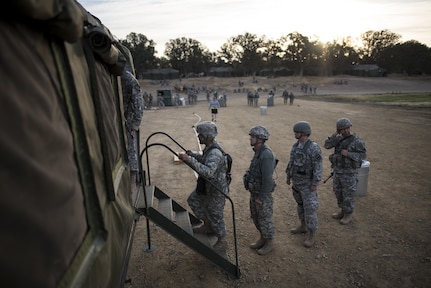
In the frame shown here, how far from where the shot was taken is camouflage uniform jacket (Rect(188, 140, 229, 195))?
4.12 meters

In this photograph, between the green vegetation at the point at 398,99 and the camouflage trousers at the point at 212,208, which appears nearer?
the camouflage trousers at the point at 212,208

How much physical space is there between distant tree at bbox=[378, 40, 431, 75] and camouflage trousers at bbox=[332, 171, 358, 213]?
90.5m

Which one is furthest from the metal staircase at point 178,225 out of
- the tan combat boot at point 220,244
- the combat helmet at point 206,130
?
the combat helmet at point 206,130

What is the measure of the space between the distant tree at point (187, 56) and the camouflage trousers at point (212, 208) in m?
87.0

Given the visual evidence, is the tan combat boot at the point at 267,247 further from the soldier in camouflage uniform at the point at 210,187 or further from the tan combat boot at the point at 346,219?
the tan combat boot at the point at 346,219

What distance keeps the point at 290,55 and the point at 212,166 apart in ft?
290

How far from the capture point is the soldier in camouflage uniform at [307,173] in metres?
4.99

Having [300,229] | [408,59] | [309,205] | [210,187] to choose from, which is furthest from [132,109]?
[408,59]

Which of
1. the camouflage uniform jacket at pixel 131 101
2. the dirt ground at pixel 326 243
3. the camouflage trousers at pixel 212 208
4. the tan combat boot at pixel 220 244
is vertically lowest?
the dirt ground at pixel 326 243

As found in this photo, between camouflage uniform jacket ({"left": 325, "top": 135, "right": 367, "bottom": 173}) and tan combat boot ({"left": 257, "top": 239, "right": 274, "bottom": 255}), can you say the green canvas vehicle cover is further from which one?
camouflage uniform jacket ({"left": 325, "top": 135, "right": 367, "bottom": 173})

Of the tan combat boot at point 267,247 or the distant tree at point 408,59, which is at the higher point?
the distant tree at point 408,59

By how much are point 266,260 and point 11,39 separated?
4.75 m

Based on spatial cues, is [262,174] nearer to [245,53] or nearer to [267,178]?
[267,178]

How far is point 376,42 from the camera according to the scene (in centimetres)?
9956
